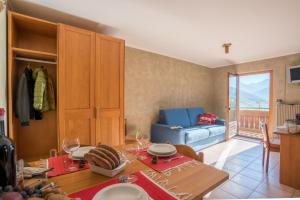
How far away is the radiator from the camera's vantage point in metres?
3.86

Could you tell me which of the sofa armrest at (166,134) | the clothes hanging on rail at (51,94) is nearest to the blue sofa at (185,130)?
the sofa armrest at (166,134)

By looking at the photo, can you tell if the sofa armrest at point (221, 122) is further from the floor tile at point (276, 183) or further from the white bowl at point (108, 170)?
the white bowl at point (108, 170)

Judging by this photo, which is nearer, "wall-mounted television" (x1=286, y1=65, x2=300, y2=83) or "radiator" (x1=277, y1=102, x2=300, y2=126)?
"wall-mounted television" (x1=286, y1=65, x2=300, y2=83)

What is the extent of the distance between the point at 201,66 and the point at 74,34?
163 inches

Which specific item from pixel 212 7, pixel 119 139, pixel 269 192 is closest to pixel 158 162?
pixel 119 139

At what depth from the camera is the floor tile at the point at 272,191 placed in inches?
80.4

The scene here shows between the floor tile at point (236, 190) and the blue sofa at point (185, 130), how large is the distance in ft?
4.09

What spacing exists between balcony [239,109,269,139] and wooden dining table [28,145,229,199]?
5.32 m

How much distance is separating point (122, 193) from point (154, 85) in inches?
133

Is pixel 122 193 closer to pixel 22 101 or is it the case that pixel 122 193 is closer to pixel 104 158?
pixel 104 158

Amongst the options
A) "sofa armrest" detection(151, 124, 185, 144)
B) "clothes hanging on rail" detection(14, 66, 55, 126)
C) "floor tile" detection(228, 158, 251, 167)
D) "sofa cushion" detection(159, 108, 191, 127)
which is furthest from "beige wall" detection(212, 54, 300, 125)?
"clothes hanging on rail" detection(14, 66, 55, 126)

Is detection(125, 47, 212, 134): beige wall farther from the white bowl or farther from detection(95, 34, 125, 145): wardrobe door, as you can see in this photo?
the white bowl

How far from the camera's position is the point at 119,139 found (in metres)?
Answer: 2.68

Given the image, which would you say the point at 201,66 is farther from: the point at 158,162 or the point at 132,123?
the point at 158,162
